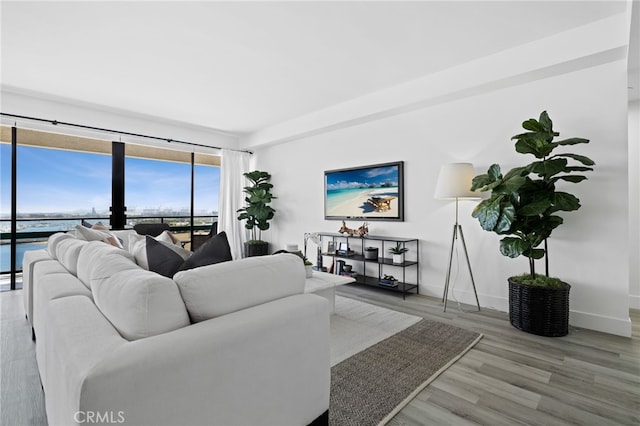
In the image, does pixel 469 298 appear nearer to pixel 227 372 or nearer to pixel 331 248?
pixel 331 248

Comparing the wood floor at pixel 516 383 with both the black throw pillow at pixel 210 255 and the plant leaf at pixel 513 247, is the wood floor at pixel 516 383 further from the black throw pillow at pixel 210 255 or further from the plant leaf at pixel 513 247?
the black throw pillow at pixel 210 255

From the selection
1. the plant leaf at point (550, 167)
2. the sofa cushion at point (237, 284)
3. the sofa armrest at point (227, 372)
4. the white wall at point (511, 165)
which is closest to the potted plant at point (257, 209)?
the white wall at point (511, 165)

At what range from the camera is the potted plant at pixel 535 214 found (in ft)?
8.60

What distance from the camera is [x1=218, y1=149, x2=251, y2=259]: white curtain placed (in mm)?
6223

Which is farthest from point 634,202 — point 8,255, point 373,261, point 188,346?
point 8,255

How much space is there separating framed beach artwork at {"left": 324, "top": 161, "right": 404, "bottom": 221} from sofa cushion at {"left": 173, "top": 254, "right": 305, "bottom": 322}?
2900 mm

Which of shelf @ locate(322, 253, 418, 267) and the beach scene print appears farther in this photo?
the beach scene print

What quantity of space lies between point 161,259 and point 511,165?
332cm

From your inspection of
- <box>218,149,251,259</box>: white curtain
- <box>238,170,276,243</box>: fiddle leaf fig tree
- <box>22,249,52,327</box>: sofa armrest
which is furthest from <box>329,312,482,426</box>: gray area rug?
<box>218,149,251,259</box>: white curtain

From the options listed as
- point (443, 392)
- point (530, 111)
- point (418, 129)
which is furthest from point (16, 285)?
point (530, 111)

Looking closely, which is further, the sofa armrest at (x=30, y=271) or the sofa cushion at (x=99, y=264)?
the sofa armrest at (x=30, y=271)

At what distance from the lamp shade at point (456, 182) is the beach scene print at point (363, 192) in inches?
37.0

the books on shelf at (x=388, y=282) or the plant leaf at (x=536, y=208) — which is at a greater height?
the plant leaf at (x=536, y=208)

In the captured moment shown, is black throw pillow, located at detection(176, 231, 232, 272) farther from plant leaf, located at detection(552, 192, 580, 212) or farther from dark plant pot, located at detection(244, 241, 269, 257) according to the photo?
dark plant pot, located at detection(244, 241, 269, 257)
